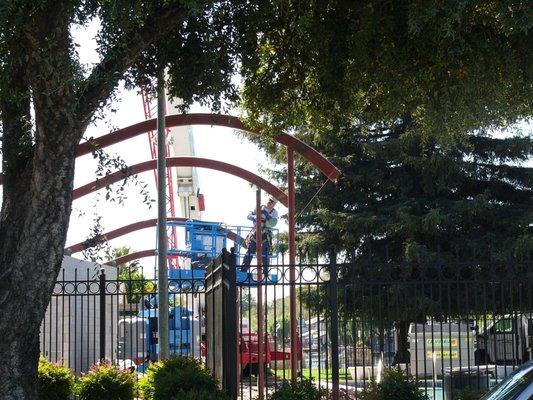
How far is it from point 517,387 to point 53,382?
8297 mm

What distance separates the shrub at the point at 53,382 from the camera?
1319 cm

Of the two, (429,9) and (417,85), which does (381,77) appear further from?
(429,9)

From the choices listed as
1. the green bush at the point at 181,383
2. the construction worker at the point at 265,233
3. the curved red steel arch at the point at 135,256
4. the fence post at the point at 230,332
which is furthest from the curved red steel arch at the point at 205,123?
the curved red steel arch at the point at 135,256

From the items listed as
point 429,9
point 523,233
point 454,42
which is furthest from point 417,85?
point 523,233

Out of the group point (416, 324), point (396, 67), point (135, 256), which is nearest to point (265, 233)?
point (416, 324)

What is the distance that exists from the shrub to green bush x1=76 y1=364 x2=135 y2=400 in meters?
0.18

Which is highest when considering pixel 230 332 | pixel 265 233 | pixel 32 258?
pixel 265 233

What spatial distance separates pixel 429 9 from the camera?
974 cm

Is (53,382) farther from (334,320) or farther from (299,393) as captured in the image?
(334,320)

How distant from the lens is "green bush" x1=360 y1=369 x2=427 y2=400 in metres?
12.1

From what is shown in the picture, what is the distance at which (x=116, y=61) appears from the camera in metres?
10.2

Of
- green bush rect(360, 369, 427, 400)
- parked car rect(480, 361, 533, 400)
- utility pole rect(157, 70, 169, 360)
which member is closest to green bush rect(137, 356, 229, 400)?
utility pole rect(157, 70, 169, 360)

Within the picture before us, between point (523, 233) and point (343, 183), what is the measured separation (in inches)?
270

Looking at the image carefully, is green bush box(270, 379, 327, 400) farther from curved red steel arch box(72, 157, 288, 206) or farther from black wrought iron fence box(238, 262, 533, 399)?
curved red steel arch box(72, 157, 288, 206)
